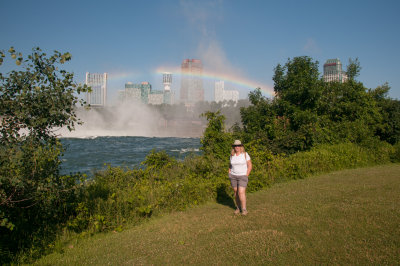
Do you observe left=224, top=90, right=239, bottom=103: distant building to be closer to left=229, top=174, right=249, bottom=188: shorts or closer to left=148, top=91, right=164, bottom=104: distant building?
left=148, top=91, right=164, bottom=104: distant building

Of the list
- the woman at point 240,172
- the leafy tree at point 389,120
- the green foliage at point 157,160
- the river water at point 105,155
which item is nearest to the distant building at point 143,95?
the river water at point 105,155

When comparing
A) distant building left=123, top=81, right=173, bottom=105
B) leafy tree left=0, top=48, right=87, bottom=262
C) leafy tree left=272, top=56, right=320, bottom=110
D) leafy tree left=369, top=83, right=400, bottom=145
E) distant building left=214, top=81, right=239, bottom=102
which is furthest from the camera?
distant building left=123, top=81, right=173, bottom=105

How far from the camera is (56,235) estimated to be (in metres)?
6.37

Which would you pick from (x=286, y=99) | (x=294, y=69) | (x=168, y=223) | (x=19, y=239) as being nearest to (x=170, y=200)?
(x=168, y=223)

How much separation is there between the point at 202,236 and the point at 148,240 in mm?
1037

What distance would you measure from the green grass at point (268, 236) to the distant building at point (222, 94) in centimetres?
8236

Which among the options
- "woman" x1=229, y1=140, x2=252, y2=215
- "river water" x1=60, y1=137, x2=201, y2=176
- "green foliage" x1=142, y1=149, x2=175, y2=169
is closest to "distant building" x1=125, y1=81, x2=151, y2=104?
"river water" x1=60, y1=137, x2=201, y2=176

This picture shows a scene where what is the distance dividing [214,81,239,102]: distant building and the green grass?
270 feet

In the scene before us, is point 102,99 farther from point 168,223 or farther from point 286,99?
point 168,223

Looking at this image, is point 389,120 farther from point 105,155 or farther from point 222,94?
point 222,94

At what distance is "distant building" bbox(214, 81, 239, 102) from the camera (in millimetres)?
89375

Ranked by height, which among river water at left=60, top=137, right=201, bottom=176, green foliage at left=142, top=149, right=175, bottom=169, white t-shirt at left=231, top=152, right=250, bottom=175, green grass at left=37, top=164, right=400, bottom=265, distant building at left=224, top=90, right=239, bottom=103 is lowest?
river water at left=60, top=137, right=201, bottom=176

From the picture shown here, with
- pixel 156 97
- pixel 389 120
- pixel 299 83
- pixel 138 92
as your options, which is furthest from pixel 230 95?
pixel 299 83

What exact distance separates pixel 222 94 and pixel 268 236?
85.7 metres
